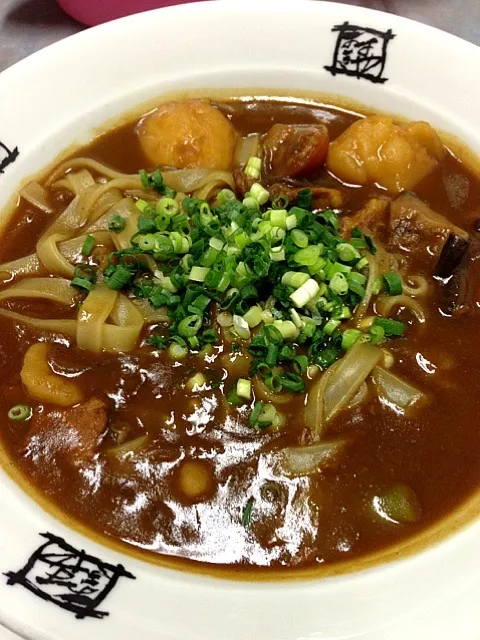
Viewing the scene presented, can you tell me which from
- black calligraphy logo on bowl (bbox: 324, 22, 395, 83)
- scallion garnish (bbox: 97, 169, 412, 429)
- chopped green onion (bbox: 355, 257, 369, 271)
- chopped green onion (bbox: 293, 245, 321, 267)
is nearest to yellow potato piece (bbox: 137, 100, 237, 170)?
scallion garnish (bbox: 97, 169, 412, 429)

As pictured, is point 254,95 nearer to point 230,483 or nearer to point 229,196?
point 229,196

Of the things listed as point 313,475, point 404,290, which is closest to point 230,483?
point 313,475

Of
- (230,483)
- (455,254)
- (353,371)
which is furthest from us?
(455,254)

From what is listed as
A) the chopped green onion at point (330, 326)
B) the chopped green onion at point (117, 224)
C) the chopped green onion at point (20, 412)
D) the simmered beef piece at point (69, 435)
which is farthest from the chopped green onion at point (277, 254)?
the chopped green onion at point (20, 412)

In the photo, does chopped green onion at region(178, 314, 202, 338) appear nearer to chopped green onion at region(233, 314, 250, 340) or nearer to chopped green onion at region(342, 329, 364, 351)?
chopped green onion at region(233, 314, 250, 340)

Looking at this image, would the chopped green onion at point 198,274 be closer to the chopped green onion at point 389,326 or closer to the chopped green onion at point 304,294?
the chopped green onion at point 304,294

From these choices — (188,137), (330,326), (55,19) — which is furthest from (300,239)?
(55,19)

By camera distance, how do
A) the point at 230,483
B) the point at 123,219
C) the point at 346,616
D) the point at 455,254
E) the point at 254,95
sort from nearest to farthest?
the point at 346,616 < the point at 230,483 < the point at 455,254 < the point at 123,219 < the point at 254,95
